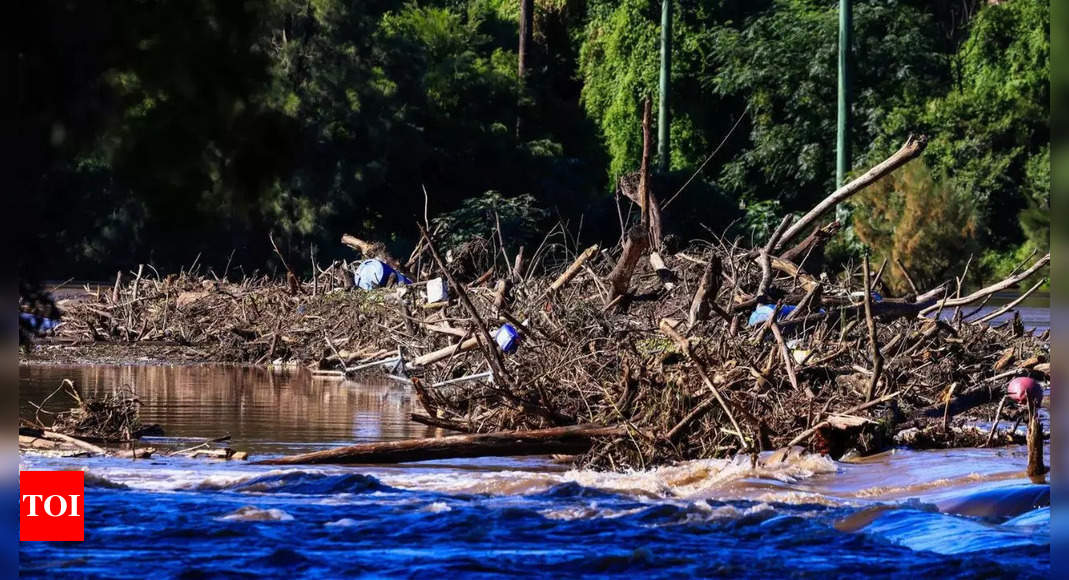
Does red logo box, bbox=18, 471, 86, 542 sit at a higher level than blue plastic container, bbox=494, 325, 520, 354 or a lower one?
lower

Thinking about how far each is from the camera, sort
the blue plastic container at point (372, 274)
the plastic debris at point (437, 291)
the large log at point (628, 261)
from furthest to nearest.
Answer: the blue plastic container at point (372, 274) → the plastic debris at point (437, 291) → the large log at point (628, 261)

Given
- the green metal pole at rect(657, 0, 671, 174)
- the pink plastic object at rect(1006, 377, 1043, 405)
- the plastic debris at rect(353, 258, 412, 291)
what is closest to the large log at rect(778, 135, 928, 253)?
the pink plastic object at rect(1006, 377, 1043, 405)

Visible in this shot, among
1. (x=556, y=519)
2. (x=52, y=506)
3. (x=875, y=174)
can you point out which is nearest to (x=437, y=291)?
(x=875, y=174)

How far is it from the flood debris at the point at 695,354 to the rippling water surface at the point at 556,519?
0.30m

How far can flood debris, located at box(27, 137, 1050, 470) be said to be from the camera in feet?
29.9

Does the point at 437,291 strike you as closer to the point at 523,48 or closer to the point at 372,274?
the point at 372,274

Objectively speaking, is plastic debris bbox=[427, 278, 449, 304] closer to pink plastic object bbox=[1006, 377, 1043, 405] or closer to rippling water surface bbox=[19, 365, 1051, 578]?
rippling water surface bbox=[19, 365, 1051, 578]

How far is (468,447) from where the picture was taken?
9211 millimetres

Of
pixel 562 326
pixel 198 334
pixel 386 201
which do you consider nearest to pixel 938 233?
pixel 386 201

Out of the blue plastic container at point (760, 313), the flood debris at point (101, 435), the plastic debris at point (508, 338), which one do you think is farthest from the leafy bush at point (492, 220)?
the flood debris at point (101, 435)

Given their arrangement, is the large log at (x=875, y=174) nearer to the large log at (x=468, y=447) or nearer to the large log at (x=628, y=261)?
the large log at (x=628, y=261)

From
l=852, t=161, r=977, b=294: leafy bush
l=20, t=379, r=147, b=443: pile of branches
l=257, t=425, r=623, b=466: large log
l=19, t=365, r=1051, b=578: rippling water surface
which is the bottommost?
l=19, t=365, r=1051, b=578: rippling water surface

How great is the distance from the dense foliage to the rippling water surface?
18.0 meters

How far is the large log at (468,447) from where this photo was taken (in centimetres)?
920
